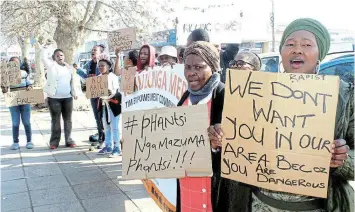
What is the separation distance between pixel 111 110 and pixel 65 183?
1.55 meters

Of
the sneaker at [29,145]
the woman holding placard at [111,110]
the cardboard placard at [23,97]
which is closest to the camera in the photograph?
the woman holding placard at [111,110]

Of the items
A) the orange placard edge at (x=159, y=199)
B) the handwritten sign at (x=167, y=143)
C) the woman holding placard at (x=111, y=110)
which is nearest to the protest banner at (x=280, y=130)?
the handwritten sign at (x=167, y=143)

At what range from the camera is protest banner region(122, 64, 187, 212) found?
8.79ft

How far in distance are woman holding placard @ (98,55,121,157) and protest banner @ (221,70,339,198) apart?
4.41 metres

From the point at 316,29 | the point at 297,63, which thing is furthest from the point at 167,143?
the point at 316,29

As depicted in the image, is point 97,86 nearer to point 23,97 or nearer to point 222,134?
point 23,97

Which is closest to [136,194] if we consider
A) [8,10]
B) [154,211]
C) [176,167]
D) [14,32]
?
[154,211]

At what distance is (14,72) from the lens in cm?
683

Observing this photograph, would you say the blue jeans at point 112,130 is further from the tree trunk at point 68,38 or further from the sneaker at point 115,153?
the tree trunk at point 68,38

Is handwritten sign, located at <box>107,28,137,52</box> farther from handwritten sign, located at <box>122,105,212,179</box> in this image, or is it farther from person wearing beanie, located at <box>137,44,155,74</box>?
handwritten sign, located at <box>122,105,212,179</box>

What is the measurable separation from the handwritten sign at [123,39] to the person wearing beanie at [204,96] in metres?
3.45

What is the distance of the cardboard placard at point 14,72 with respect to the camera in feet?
22.3

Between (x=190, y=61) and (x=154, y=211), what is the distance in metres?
2.20

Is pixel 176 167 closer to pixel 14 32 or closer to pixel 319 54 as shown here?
pixel 319 54
